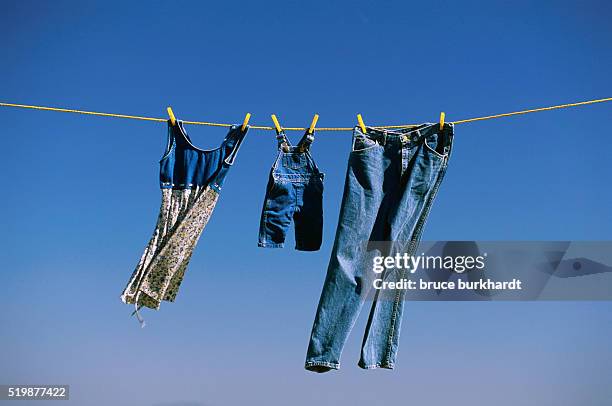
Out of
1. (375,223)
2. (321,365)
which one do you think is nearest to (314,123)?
(375,223)

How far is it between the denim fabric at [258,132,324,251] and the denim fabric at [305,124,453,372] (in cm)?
23

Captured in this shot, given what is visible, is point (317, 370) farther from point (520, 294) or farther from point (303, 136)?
point (520, 294)

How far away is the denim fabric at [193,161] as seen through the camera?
3.46 metres

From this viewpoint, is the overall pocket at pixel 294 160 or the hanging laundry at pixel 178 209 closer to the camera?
the hanging laundry at pixel 178 209

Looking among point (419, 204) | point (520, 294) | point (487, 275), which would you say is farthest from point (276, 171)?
point (520, 294)

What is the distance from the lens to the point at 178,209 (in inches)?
135

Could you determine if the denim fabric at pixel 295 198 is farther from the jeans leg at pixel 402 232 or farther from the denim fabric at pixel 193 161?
the jeans leg at pixel 402 232

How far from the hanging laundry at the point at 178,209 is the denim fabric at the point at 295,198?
250 mm

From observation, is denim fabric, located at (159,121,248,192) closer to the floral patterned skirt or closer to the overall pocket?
the floral patterned skirt

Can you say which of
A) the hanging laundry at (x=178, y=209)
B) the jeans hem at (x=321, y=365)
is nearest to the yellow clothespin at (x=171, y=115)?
the hanging laundry at (x=178, y=209)

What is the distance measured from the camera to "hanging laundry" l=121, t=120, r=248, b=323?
3295 millimetres

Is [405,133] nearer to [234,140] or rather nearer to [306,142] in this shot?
[306,142]

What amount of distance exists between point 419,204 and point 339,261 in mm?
500

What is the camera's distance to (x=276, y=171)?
3.49m
